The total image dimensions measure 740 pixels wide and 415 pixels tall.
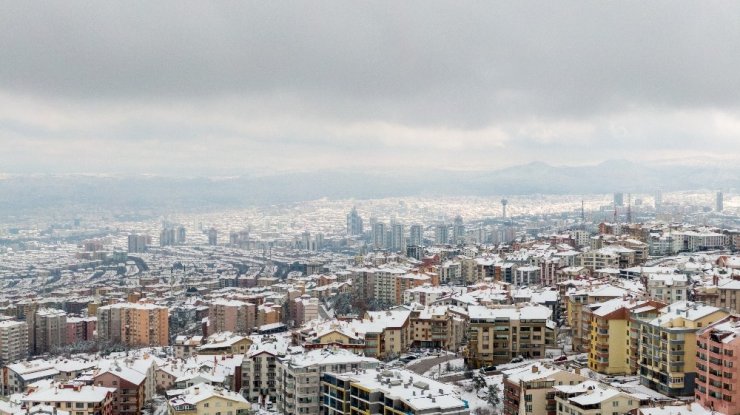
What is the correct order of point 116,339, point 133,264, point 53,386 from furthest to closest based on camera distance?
point 133,264
point 116,339
point 53,386

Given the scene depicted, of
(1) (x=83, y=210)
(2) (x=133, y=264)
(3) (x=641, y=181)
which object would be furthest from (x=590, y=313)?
(3) (x=641, y=181)

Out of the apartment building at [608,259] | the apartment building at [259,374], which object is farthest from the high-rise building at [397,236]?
the apartment building at [259,374]

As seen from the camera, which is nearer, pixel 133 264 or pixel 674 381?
pixel 674 381

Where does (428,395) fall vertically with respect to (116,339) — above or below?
above

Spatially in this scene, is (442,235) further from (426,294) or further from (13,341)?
(13,341)

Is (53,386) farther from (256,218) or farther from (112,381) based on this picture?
(256,218)

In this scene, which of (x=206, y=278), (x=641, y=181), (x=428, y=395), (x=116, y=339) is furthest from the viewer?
(x=641, y=181)
